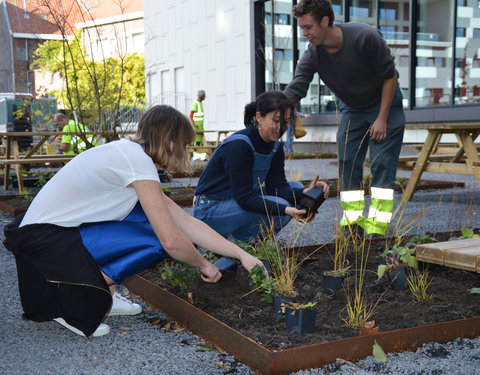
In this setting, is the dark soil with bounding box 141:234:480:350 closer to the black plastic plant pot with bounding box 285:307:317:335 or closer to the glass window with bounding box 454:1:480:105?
the black plastic plant pot with bounding box 285:307:317:335

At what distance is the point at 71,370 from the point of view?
7.27ft

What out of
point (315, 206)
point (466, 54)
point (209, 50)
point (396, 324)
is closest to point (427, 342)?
point (396, 324)

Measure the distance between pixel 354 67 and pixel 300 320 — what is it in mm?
2284

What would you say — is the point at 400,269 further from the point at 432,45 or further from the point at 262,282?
the point at 432,45

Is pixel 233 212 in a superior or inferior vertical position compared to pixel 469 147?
inferior

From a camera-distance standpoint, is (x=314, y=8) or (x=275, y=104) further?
(x=314, y=8)

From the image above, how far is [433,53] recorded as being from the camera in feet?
34.8

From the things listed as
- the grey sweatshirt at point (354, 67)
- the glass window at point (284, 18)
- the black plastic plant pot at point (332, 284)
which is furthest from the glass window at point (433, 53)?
the black plastic plant pot at point (332, 284)

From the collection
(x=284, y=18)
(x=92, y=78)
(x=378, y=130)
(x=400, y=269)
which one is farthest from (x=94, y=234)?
(x=284, y=18)

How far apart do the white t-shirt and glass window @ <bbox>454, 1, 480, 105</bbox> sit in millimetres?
8860

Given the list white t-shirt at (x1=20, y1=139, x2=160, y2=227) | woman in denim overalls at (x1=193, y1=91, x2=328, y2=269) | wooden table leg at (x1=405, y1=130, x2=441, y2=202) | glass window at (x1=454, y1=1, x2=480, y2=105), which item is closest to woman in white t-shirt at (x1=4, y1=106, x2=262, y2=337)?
white t-shirt at (x1=20, y1=139, x2=160, y2=227)

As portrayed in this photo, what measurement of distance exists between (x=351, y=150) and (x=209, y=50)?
14.5 m

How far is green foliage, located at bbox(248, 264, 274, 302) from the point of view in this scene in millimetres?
2537

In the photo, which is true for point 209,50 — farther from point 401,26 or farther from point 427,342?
point 427,342
